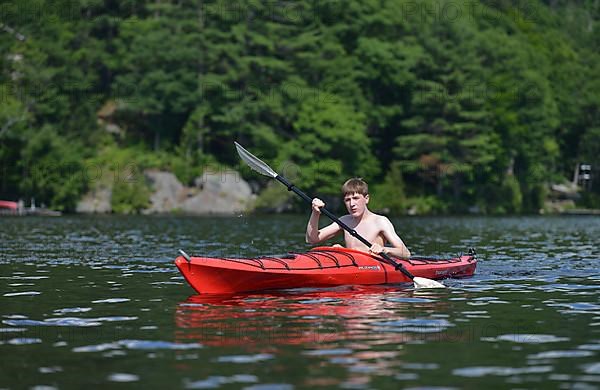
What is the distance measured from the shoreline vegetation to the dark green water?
36624mm

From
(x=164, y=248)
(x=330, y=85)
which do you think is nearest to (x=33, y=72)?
(x=330, y=85)

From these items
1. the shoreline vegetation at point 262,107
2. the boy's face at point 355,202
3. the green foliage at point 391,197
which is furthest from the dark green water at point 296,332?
the green foliage at point 391,197

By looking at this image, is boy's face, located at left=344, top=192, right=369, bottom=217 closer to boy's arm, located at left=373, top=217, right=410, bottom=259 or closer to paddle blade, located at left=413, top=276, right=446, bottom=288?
boy's arm, located at left=373, top=217, right=410, bottom=259

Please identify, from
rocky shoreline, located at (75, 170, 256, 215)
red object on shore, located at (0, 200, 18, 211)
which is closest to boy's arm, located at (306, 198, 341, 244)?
rocky shoreline, located at (75, 170, 256, 215)

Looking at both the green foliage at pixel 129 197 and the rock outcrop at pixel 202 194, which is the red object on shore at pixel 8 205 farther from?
the rock outcrop at pixel 202 194

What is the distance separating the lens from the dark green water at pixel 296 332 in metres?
7.85

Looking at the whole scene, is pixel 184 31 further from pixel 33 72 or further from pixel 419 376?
pixel 419 376

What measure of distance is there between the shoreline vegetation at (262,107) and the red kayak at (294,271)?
37.5 m

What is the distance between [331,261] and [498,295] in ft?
7.27

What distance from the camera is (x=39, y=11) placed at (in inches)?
2245

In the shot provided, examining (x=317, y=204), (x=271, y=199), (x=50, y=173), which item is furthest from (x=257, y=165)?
(x=50, y=173)

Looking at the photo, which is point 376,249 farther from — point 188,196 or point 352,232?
point 188,196

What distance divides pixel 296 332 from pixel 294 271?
3569mm

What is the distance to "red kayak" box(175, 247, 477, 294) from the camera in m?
13.0
